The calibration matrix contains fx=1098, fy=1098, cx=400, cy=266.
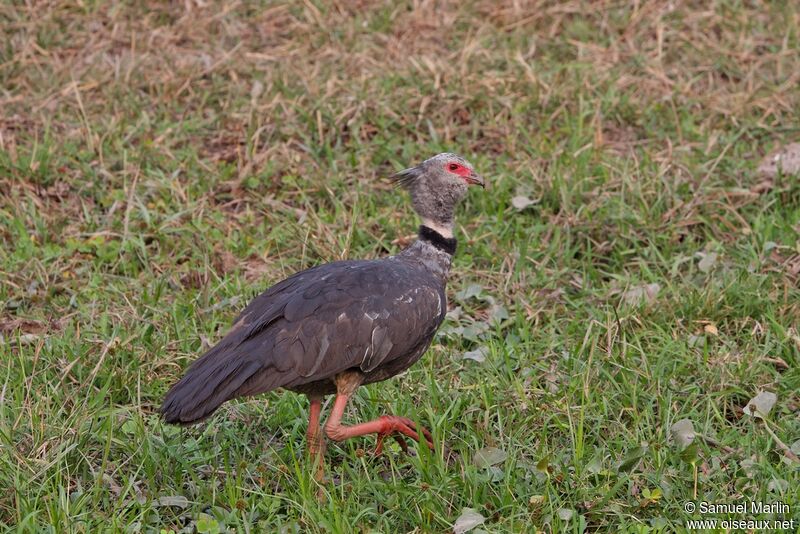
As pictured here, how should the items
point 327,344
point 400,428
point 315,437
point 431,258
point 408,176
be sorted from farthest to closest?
point 408,176 → point 431,258 → point 315,437 → point 400,428 → point 327,344

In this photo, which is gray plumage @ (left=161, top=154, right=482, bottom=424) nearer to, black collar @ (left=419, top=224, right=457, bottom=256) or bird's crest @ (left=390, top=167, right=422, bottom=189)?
black collar @ (left=419, top=224, right=457, bottom=256)

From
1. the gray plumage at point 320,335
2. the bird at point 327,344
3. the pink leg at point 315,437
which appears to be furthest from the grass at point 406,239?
the gray plumage at point 320,335

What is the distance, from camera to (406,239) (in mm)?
7078

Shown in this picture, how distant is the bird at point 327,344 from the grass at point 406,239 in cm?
29

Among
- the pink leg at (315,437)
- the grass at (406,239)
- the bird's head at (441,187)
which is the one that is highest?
the bird's head at (441,187)

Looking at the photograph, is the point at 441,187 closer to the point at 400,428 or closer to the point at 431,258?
the point at 431,258

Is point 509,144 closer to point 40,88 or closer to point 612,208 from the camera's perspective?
point 612,208

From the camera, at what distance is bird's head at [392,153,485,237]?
5559 mm

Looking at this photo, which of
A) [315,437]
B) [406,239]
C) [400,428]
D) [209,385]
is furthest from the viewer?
[406,239]

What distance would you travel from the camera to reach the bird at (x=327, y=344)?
4.70 metres

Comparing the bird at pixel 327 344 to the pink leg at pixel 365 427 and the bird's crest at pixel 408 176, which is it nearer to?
the pink leg at pixel 365 427

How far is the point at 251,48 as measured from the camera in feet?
30.5

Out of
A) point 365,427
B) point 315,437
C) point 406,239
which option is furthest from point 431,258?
point 406,239

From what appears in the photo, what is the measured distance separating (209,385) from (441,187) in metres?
1.66
